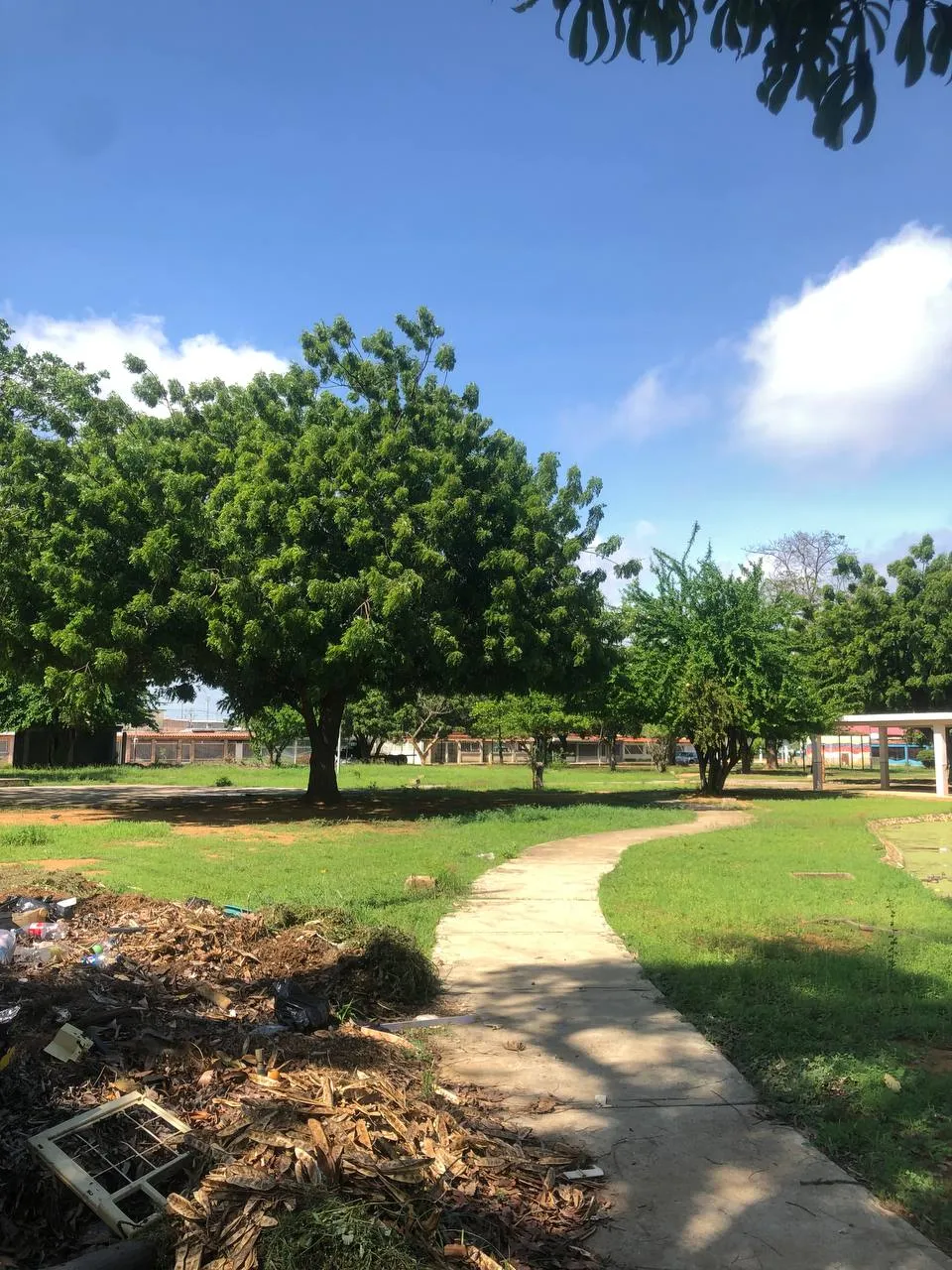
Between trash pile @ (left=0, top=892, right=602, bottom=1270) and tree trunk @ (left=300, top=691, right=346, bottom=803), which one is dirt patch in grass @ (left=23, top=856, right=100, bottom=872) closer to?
trash pile @ (left=0, top=892, right=602, bottom=1270)

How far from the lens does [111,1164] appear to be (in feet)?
11.7

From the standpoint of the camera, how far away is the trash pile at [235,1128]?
129 inches

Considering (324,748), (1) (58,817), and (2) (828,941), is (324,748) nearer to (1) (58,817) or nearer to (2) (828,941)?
(1) (58,817)

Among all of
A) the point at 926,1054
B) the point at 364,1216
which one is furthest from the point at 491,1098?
the point at 926,1054

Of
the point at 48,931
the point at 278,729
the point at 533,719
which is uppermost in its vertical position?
the point at 533,719

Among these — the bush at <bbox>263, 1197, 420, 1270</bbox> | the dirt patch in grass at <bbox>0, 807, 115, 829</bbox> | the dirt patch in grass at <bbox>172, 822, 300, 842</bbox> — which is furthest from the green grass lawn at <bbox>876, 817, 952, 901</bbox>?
the dirt patch in grass at <bbox>0, 807, 115, 829</bbox>

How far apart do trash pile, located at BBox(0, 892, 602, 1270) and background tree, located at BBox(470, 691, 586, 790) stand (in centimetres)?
2592

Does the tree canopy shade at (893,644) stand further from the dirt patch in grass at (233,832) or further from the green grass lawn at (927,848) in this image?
the dirt patch in grass at (233,832)

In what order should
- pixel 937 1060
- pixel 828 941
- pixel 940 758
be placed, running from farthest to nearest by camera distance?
pixel 940 758 → pixel 828 941 → pixel 937 1060

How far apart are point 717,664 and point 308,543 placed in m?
14.4

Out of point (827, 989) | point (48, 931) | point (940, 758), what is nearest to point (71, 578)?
point (48, 931)

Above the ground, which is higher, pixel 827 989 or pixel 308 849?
pixel 827 989

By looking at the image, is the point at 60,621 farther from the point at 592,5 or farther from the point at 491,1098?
the point at 592,5

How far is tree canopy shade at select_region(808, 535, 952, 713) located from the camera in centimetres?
3825
